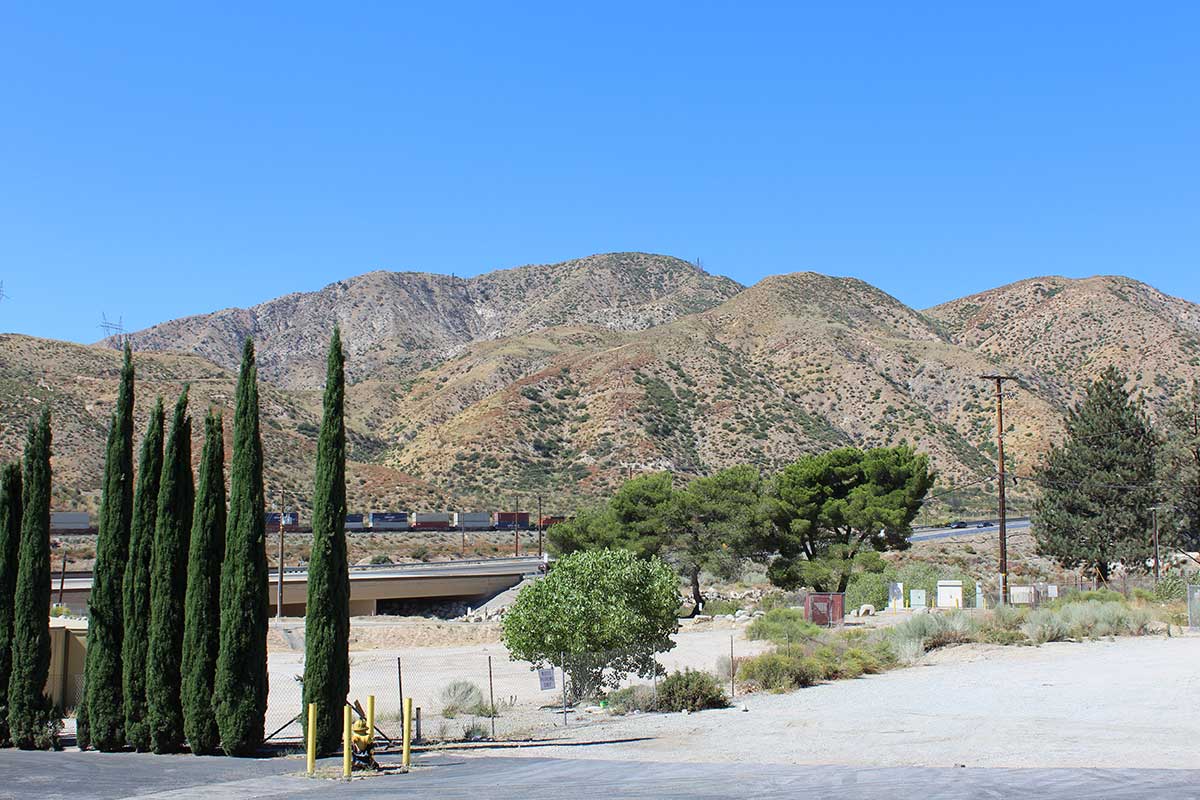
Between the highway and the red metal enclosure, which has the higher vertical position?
the highway

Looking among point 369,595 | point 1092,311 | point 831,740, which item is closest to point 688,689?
point 831,740

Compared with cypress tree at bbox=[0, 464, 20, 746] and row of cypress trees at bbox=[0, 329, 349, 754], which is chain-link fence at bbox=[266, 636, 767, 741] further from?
cypress tree at bbox=[0, 464, 20, 746]

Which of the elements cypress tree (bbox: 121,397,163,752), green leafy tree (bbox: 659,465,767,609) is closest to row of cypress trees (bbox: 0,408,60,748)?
cypress tree (bbox: 121,397,163,752)

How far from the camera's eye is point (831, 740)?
69.1 feet

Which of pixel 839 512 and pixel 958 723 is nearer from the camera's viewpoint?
pixel 958 723

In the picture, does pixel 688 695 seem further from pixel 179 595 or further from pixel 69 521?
pixel 69 521

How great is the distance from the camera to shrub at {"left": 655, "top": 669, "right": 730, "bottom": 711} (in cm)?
2602

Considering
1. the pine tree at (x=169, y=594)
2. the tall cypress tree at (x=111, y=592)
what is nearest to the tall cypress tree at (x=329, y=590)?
the pine tree at (x=169, y=594)

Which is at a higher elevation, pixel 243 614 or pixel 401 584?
pixel 243 614

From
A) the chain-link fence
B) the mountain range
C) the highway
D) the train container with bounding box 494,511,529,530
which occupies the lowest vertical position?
the chain-link fence

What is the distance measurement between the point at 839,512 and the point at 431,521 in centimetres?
5095

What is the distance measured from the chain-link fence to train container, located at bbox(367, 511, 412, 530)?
55695mm

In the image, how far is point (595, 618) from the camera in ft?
90.8

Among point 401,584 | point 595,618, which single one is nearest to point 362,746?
point 595,618
